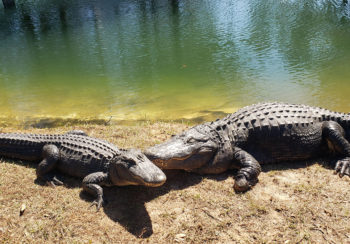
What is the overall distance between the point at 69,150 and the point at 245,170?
2656 millimetres

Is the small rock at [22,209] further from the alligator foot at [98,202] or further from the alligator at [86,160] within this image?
the alligator foot at [98,202]

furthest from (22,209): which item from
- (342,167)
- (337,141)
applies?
(337,141)

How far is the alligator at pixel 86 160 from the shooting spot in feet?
12.4

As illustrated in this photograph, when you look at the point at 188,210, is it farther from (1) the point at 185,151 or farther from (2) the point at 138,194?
(1) the point at 185,151

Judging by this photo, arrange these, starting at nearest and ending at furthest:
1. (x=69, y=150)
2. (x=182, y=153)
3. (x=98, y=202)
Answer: (x=98, y=202)
(x=182, y=153)
(x=69, y=150)

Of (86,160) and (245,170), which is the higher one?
(86,160)

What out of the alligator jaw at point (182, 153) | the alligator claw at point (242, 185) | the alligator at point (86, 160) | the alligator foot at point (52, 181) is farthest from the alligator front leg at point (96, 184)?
the alligator claw at point (242, 185)

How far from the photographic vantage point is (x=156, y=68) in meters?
11.3

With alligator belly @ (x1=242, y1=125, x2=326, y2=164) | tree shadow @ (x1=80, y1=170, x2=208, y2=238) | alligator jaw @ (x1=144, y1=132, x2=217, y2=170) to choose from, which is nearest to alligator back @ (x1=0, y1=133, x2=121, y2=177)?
tree shadow @ (x1=80, y1=170, x2=208, y2=238)

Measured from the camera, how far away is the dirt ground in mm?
3359

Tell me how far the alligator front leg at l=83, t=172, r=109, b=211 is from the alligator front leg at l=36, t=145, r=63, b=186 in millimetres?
548

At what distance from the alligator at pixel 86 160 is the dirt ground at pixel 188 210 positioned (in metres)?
0.18

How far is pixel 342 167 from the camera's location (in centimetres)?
443

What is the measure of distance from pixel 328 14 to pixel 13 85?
16187 millimetres
